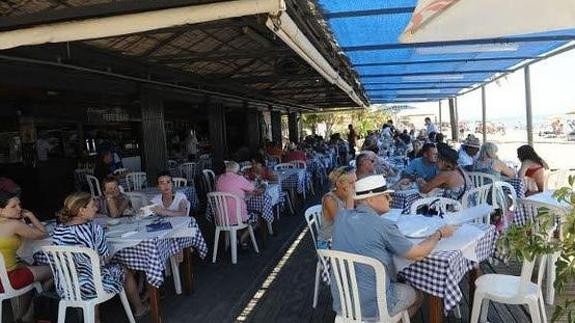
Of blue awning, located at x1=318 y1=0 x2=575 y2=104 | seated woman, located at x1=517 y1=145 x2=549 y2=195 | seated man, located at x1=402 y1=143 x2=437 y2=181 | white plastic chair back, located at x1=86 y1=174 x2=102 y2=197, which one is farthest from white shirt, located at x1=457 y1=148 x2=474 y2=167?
white plastic chair back, located at x1=86 y1=174 x2=102 y2=197

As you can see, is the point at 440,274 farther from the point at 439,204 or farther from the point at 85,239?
the point at 85,239

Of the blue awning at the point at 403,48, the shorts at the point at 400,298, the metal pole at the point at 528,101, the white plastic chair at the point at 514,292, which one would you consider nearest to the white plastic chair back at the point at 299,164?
the blue awning at the point at 403,48

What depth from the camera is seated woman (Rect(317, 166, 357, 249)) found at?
3820 millimetres

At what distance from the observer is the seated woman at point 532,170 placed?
18.3 ft

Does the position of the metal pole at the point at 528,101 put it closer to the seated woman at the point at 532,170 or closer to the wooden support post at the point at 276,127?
the seated woman at the point at 532,170

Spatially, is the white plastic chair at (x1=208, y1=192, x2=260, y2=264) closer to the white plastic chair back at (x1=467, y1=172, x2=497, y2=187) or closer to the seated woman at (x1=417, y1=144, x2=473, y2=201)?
the seated woman at (x1=417, y1=144, x2=473, y2=201)

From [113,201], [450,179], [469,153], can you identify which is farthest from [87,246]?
[469,153]

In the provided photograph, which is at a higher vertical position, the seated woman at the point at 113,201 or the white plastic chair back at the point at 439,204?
the seated woman at the point at 113,201

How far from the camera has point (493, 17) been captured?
75.7 inches

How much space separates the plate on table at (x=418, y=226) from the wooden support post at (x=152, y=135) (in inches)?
214

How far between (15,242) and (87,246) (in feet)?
2.30

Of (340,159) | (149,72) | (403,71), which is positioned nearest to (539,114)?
(340,159)

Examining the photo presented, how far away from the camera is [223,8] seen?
2.78m

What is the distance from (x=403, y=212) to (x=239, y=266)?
200 cm
